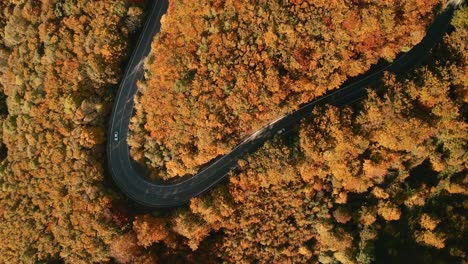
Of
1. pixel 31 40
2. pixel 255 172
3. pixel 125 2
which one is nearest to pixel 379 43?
pixel 255 172

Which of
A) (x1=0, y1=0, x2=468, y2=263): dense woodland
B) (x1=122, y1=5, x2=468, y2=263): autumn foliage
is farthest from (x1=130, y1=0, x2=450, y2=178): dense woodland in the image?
(x1=122, y1=5, x2=468, y2=263): autumn foliage

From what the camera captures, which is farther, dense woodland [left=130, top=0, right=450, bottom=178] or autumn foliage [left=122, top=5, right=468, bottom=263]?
dense woodland [left=130, top=0, right=450, bottom=178]

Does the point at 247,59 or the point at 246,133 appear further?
the point at 246,133

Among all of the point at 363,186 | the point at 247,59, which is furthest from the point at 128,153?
the point at 363,186

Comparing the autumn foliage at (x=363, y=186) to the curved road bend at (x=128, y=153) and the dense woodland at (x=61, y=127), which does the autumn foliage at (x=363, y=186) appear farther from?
the dense woodland at (x=61, y=127)

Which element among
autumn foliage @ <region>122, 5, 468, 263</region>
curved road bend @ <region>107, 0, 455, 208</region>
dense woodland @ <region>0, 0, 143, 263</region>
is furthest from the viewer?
dense woodland @ <region>0, 0, 143, 263</region>

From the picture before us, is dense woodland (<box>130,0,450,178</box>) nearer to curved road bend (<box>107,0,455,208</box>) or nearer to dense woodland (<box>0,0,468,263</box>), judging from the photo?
dense woodland (<box>0,0,468,263</box>)

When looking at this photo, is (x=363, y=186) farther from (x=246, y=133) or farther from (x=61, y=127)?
(x=61, y=127)

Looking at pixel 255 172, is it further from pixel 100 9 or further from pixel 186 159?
pixel 100 9
